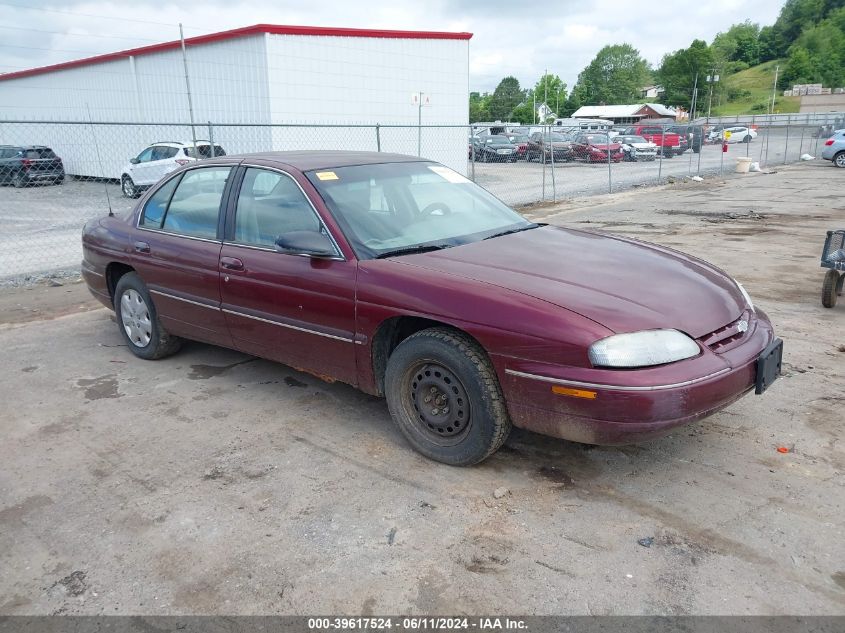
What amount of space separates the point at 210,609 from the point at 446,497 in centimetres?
120

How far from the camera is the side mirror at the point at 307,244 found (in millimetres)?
3760

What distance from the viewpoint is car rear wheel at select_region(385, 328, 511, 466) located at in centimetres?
329

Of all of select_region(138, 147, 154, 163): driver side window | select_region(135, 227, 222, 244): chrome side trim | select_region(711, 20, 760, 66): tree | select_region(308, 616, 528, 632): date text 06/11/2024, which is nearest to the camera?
select_region(308, 616, 528, 632): date text 06/11/2024

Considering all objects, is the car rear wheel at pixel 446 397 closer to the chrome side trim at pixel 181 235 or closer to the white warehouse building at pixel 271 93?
the chrome side trim at pixel 181 235

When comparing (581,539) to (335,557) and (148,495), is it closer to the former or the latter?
(335,557)

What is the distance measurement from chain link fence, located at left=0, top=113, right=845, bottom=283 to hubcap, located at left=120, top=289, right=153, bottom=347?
5078 millimetres

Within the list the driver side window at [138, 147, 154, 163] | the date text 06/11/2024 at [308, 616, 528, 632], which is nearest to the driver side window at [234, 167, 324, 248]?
the date text 06/11/2024 at [308, 616, 528, 632]

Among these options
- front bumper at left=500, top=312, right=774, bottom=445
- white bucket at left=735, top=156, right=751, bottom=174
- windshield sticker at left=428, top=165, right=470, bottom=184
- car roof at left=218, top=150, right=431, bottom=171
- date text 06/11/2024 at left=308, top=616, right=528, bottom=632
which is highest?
car roof at left=218, top=150, right=431, bottom=171

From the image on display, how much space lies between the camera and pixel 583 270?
141 inches

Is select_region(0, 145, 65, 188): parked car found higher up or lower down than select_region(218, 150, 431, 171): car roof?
lower down

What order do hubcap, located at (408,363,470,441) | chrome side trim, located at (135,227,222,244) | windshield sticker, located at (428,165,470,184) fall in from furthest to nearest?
windshield sticker, located at (428,165,470,184), chrome side trim, located at (135,227,222,244), hubcap, located at (408,363,470,441)

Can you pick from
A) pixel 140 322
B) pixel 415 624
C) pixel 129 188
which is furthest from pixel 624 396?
pixel 129 188

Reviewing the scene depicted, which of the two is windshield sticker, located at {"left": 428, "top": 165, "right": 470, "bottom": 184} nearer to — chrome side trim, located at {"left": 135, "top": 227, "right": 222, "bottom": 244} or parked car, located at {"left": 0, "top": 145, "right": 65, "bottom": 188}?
chrome side trim, located at {"left": 135, "top": 227, "right": 222, "bottom": 244}

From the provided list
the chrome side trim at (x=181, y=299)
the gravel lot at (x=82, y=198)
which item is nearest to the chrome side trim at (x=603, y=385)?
the chrome side trim at (x=181, y=299)
